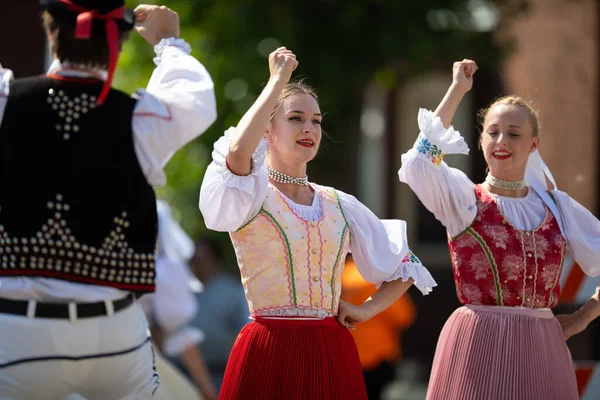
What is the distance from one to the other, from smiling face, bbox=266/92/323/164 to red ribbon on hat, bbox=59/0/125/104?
876mm

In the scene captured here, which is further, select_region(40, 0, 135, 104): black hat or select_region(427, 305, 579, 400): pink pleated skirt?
select_region(427, 305, 579, 400): pink pleated skirt

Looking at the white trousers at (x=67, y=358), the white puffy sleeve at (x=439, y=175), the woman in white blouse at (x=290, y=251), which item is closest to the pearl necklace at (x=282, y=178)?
the woman in white blouse at (x=290, y=251)

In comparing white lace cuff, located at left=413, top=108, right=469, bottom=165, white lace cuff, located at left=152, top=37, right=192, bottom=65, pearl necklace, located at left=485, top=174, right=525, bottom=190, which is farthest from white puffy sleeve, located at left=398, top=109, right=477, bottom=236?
white lace cuff, located at left=152, top=37, right=192, bottom=65

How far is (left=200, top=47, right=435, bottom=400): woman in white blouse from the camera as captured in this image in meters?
3.37

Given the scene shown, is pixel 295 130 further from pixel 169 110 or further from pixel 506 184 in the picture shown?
pixel 506 184

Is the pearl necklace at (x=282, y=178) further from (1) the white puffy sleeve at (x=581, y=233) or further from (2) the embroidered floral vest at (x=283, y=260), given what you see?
(1) the white puffy sleeve at (x=581, y=233)

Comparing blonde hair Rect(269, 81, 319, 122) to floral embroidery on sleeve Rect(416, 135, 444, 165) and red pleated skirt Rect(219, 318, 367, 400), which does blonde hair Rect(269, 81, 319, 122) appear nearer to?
floral embroidery on sleeve Rect(416, 135, 444, 165)

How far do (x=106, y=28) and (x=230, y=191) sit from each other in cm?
69

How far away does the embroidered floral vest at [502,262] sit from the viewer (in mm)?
3955

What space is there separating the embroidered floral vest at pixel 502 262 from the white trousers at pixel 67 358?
1571 mm

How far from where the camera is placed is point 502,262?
3945 mm

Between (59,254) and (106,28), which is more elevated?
(106,28)

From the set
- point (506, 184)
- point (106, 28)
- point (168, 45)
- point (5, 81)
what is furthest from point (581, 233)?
point (5, 81)

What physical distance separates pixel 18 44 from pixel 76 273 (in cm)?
500
